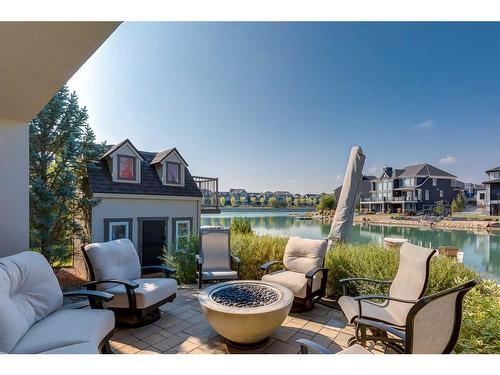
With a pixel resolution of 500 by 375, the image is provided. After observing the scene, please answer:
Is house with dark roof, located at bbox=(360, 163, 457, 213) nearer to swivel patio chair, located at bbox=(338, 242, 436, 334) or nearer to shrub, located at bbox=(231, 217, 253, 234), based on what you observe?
shrub, located at bbox=(231, 217, 253, 234)

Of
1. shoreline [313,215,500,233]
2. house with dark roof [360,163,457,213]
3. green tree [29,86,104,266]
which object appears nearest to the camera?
green tree [29,86,104,266]

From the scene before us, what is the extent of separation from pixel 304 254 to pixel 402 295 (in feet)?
4.60

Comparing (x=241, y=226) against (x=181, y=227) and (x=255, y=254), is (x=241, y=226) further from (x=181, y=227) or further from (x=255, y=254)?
(x=255, y=254)

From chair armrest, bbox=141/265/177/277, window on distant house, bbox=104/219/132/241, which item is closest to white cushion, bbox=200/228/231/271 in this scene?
chair armrest, bbox=141/265/177/277

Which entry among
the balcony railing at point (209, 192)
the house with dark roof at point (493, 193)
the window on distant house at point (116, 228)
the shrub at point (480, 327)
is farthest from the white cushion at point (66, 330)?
the house with dark roof at point (493, 193)

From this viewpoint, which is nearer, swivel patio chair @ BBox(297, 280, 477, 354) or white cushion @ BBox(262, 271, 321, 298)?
swivel patio chair @ BBox(297, 280, 477, 354)

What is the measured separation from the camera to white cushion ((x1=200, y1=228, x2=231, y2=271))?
4.29 meters

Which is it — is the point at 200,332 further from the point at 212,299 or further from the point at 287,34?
the point at 287,34

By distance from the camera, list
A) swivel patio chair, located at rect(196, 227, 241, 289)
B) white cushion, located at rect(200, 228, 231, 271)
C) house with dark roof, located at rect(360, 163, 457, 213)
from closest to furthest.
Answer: swivel patio chair, located at rect(196, 227, 241, 289)
white cushion, located at rect(200, 228, 231, 271)
house with dark roof, located at rect(360, 163, 457, 213)

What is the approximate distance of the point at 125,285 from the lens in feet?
8.93

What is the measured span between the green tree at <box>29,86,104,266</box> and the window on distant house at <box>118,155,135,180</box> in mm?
1646

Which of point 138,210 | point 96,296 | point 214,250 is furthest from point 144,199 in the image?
point 96,296

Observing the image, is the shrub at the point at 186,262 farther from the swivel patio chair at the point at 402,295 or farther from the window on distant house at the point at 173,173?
the window on distant house at the point at 173,173
